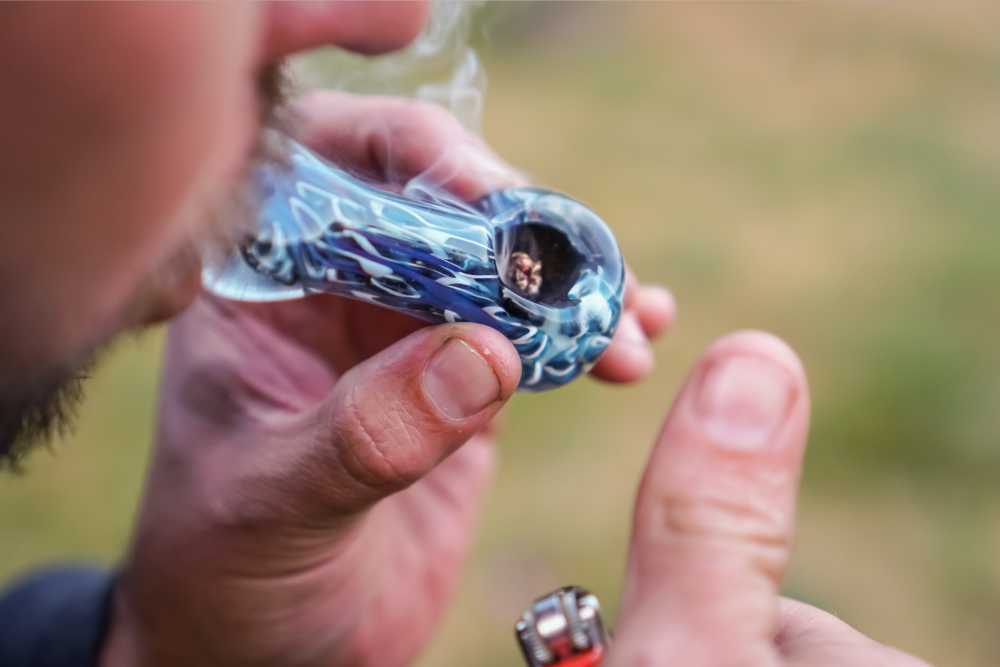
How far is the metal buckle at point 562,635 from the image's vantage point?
58cm

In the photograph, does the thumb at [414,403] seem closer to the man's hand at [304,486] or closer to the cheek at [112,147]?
the man's hand at [304,486]

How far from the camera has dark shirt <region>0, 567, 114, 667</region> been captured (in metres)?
0.89

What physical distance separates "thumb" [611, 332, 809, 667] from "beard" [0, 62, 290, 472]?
0.25 meters

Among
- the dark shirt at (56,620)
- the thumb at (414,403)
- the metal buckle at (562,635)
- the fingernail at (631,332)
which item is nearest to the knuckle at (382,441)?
the thumb at (414,403)

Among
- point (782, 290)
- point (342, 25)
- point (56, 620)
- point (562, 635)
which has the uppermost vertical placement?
point (342, 25)

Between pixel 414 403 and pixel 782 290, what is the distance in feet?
4.03

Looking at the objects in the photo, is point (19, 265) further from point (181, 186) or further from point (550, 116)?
point (550, 116)

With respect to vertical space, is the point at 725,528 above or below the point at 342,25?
below

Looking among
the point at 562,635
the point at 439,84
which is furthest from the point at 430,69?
the point at 562,635

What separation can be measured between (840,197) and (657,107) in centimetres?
44

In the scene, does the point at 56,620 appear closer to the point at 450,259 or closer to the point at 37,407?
the point at 37,407

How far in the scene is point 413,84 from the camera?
2.89ft

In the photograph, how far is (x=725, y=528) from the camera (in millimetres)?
508

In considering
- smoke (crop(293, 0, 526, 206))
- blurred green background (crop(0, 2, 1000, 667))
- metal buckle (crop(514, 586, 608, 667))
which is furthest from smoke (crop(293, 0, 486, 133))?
metal buckle (crop(514, 586, 608, 667))
